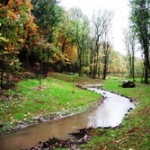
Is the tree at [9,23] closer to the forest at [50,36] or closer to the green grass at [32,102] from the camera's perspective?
the forest at [50,36]

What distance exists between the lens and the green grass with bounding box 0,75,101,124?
→ 26150mm

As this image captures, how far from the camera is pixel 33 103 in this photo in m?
30.2

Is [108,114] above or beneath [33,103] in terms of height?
beneath

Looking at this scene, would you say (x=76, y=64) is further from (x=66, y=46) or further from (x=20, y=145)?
(x=20, y=145)

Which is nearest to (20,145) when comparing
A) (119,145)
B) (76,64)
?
(119,145)

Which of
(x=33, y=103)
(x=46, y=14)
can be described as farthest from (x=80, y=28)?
(x=33, y=103)

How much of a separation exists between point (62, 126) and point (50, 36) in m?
38.1

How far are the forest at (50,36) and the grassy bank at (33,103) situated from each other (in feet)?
8.30

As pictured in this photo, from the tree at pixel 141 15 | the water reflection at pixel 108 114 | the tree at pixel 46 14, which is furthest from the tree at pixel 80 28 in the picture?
the water reflection at pixel 108 114

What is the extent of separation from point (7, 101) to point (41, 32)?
29.9m

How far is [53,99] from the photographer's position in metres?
33.9

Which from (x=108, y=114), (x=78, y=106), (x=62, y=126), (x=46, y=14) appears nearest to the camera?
(x=62, y=126)

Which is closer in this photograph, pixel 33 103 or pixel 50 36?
pixel 33 103

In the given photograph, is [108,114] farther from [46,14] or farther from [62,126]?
[46,14]
